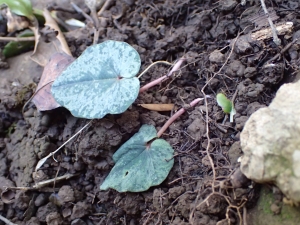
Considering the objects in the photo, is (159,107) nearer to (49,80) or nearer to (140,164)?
(140,164)

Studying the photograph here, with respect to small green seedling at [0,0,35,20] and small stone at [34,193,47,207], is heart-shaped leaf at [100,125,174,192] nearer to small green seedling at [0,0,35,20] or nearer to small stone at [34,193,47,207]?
small stone at [34,193,47,207]

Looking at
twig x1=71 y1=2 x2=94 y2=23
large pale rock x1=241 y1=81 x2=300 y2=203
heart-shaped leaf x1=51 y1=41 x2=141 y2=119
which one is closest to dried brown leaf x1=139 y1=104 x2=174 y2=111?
heart-shaped leaf x1=51 y1=41 x2=141 y2=119

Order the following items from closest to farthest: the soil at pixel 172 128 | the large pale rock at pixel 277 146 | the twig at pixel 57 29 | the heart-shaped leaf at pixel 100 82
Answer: the large pale rock at pixel 277 146, the soil at pixel 172 128, the heart-shaped leaf at pixel 100 82, the twig at pixel 57 29

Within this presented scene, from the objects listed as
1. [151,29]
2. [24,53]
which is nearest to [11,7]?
[24,53]

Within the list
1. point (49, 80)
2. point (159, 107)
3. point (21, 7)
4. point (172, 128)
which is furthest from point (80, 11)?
point (172, 128)

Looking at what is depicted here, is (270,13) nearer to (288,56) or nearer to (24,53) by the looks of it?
(288,56)

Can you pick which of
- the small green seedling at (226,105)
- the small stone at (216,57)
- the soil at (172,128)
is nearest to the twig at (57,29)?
the soil at (172,128)

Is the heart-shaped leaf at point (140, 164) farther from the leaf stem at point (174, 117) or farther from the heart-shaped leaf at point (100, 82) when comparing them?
the heart-shaped leaf at point (100, 82)
